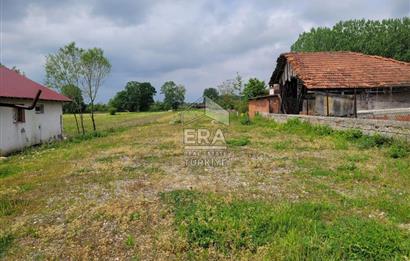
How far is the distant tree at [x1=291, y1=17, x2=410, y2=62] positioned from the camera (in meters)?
40.8

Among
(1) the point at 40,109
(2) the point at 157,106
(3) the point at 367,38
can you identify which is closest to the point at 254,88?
(3) the point at 367,38

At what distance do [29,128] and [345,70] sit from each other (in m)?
16.1

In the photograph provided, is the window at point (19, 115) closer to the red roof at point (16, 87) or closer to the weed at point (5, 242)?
the red roof at point (16, 87)

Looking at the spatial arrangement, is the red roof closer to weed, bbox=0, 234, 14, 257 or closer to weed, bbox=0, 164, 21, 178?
A: weed, bbox=0, 164, 21, 178

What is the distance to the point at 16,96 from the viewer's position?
11.9 m

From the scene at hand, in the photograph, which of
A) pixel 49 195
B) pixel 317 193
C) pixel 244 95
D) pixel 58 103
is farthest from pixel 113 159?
pixel 244 95

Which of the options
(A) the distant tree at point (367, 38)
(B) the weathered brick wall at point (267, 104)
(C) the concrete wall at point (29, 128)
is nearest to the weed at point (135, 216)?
(C) the concrete wall at point (29, 128)

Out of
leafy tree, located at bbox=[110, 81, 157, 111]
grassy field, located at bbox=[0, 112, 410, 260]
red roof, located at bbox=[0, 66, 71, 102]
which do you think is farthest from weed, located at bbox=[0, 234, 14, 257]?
leafy tree, located at bbox=[110, 81, 157, 111]

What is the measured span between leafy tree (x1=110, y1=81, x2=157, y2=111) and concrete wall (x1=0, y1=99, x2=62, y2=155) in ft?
220

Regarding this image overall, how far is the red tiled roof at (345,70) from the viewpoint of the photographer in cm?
1455

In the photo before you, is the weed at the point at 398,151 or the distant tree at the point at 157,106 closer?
the weed at the point at 398,151

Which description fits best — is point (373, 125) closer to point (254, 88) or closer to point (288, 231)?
point (288, 231)

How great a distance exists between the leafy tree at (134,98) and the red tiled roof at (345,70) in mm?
70129

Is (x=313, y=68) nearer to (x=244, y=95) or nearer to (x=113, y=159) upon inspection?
(x=113, y=159)
